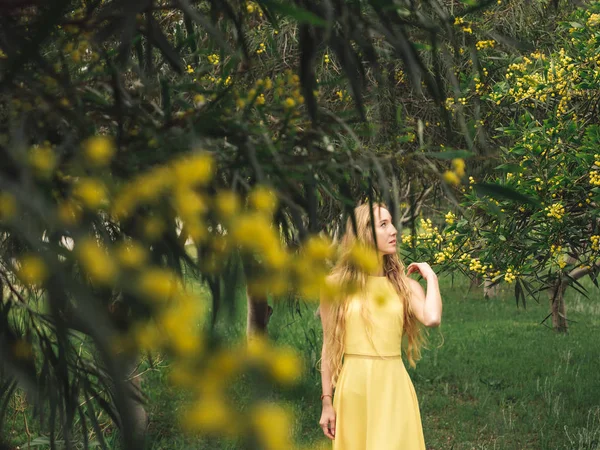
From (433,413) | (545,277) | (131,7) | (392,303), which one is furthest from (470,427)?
(131,7)

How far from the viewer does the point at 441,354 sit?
29.5 ft

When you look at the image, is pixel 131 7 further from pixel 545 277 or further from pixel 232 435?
pixel 545 277

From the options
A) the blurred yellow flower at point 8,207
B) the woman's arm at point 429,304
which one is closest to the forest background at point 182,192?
the blurred yellow flower at point 8,207

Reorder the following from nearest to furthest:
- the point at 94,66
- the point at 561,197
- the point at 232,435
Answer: the point at 232,435, the point at 94,66, the point at 561,197

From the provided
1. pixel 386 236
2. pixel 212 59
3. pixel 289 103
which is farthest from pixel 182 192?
pixel 212 59

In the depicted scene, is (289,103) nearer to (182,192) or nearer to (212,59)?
(182,192)

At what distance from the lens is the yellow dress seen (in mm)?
3730

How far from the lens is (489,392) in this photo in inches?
286

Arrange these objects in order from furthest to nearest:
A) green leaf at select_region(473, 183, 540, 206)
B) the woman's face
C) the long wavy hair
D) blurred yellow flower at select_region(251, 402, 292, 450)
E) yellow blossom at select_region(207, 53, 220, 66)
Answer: yellow blossom at select_region(207, 53, 220, 66) → the long wavy hair → the woman's face → green leaf at select_region(473, 183, 540, 206) → blurred yellow flower at select_region(251, 402, 292, 450)

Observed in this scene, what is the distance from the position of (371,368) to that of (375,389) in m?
0.10

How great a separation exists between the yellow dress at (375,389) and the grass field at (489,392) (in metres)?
0.67

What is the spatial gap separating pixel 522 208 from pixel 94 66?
333 centimetres

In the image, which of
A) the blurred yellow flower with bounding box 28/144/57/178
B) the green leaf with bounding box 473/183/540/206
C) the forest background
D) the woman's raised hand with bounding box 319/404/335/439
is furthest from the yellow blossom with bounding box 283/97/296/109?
the woman's raised hand with bounding box 319/404/335/439

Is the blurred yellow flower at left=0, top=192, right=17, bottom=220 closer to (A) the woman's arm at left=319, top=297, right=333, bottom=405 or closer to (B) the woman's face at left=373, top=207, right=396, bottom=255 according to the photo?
(B) the woman's face at left=373, top=207, right=396, bottom=255
